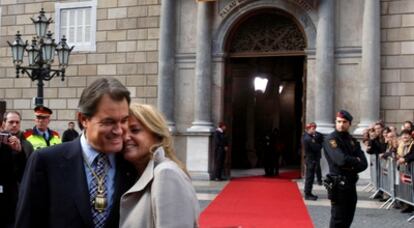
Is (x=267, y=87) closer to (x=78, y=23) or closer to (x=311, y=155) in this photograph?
(x=78, y=23)

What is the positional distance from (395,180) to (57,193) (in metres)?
9.33

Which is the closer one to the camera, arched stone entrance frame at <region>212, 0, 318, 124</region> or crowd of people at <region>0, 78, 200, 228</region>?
crowd of people at <region>0, 78, 200, 228</region>

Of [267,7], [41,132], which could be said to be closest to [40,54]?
[41,132]

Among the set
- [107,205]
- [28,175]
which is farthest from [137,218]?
[28,175]

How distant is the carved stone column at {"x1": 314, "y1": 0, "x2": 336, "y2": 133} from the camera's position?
13984mm

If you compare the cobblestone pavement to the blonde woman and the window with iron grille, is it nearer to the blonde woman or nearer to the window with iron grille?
the window with iron grille

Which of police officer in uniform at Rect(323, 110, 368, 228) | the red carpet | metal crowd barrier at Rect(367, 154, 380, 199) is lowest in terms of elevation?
the red carpet

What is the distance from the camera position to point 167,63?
15.3 metres

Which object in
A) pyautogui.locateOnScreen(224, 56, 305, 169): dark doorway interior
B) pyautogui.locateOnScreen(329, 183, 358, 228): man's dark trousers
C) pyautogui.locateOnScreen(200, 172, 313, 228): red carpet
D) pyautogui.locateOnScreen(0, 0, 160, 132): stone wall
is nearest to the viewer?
pyautogui.locateOnScreen(329, 183, 358, 228): man's dark trousers

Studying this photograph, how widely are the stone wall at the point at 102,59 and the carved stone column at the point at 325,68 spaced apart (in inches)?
187

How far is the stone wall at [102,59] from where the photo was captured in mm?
15891

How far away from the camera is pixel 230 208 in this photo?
1012cm

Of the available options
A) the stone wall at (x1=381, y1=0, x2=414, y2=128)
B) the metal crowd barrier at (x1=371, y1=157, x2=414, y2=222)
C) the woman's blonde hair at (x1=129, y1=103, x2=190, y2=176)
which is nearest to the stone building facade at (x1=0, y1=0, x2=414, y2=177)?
the stone wall at (x1=381, y1=0, x2=414, y2=128)

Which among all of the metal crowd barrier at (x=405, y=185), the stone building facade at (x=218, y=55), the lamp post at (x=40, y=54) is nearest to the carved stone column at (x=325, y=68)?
the stone building facade at (x=218, y=55)
